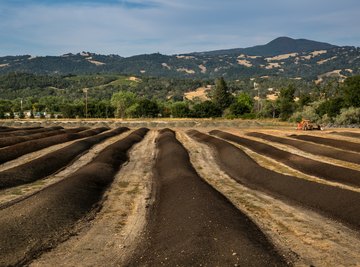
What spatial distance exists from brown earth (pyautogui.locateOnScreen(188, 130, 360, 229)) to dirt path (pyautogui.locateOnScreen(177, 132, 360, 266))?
71cm

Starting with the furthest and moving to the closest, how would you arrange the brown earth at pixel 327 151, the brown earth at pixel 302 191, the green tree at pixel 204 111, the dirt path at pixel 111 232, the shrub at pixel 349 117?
the green tree at pixel 204 111
the shrub at pixel 349 117
the brown earth at pixel 327 151
the brown earth at pixel 302 191
the dirt path at pixel 111 232

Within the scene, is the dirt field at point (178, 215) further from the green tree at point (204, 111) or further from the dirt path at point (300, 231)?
the green tree at point (204, 111)

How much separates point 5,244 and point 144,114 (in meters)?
115

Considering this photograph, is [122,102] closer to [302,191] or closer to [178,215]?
[302,191]

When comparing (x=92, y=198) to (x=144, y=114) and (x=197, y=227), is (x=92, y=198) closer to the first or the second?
(x=197, y=227)

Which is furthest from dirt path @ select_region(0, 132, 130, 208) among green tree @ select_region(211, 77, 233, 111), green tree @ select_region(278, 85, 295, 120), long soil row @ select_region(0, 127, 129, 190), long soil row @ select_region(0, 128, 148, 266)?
green tree @ select_region(211, 77, 233, 111)

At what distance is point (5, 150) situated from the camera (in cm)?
3275

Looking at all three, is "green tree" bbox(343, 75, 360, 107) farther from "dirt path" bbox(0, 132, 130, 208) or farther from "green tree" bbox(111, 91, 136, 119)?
"green tree" bbox(111, 91, 136, 119)

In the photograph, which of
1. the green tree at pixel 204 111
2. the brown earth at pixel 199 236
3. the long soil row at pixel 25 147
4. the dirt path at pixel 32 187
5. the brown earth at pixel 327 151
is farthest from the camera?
the green tree at pixel 204 111

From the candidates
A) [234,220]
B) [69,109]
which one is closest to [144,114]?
[69,109]

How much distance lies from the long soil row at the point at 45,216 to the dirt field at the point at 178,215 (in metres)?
0.04

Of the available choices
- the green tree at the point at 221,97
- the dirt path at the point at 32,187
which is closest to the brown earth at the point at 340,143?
the dirt path at the point at 32,187

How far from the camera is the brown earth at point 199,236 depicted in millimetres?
10555

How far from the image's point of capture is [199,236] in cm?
1222
